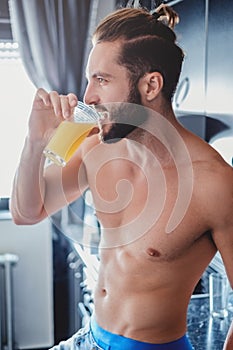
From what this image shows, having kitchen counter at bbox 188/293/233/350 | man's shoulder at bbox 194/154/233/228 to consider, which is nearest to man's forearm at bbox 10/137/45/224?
man's shoulder at bbox 194/154/233/228

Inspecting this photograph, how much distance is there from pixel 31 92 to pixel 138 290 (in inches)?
59.7

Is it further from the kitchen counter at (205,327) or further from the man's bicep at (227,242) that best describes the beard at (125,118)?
the kitchen counter at (205,327)

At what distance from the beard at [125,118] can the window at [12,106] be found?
1323 mm

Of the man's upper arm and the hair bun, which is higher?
the hair bun

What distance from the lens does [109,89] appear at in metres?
1.22

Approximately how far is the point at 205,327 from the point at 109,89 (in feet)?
2.40

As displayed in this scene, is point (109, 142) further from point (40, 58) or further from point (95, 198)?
point (40, 58)

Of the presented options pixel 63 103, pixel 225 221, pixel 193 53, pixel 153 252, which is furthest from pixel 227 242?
pixel 193 53

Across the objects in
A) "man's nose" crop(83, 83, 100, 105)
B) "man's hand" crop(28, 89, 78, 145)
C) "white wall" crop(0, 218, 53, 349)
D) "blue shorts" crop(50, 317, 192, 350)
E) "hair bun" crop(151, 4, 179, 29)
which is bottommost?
"white wall" crop(0, 218, 53, 349)

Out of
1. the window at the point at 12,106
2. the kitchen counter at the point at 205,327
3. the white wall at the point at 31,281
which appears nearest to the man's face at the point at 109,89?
the kitchen counter at the point at 205,327

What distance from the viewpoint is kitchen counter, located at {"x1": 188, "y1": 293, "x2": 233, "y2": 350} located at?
56.1 inches

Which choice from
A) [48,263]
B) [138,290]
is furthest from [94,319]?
[48,263]

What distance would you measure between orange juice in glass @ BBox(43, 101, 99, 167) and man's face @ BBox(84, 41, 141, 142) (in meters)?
0.04

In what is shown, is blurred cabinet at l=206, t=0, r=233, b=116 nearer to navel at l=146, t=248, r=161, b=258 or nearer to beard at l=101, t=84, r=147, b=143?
beard at l=101, t=84, r=147, b=143
